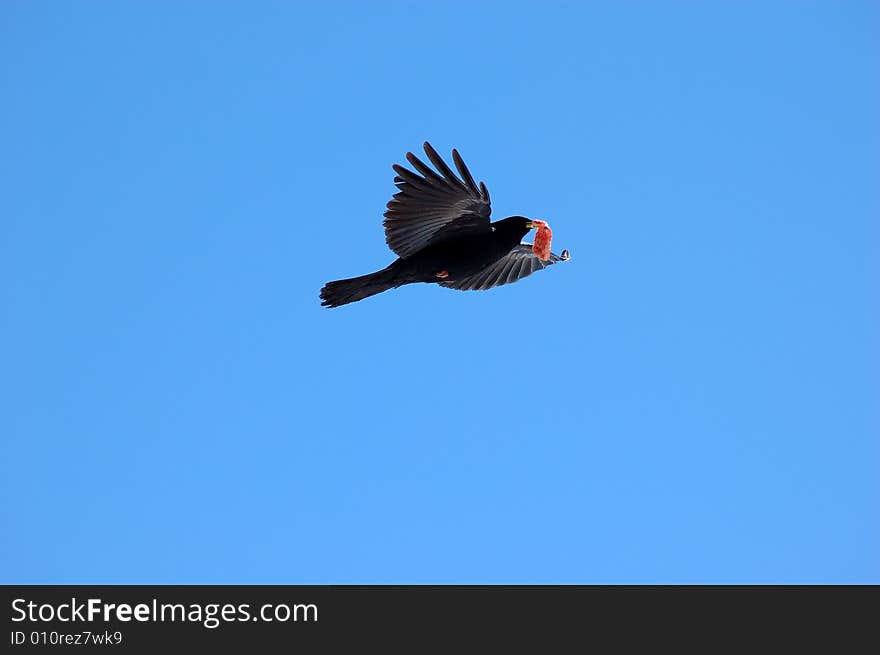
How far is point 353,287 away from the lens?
758 inches

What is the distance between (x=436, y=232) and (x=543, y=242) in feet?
9.24

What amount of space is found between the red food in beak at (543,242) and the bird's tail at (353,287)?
9.44 ft

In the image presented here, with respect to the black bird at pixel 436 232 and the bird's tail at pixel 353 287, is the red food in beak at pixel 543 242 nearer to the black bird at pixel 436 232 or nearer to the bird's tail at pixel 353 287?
the black bird at pixel 436 232

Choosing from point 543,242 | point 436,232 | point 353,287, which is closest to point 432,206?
point 436,232

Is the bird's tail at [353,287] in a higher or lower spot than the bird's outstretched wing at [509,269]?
lower

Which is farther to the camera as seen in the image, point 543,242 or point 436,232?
point 543,242

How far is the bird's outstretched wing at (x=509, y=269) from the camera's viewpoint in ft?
70.6

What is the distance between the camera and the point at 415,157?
18.0 m

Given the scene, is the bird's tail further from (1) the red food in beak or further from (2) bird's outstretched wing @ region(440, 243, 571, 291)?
(1) the red food in beak

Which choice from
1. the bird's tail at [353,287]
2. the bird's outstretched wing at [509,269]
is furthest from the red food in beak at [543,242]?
the bird's tail at [353,287]

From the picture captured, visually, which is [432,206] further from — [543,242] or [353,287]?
[543,242]

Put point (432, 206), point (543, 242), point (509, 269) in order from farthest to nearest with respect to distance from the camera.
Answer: point (509, 269)
point (543, 242)
point (432, 206)

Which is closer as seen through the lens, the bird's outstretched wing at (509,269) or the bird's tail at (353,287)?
the bird's tail at (353,287)

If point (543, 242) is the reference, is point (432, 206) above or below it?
below
